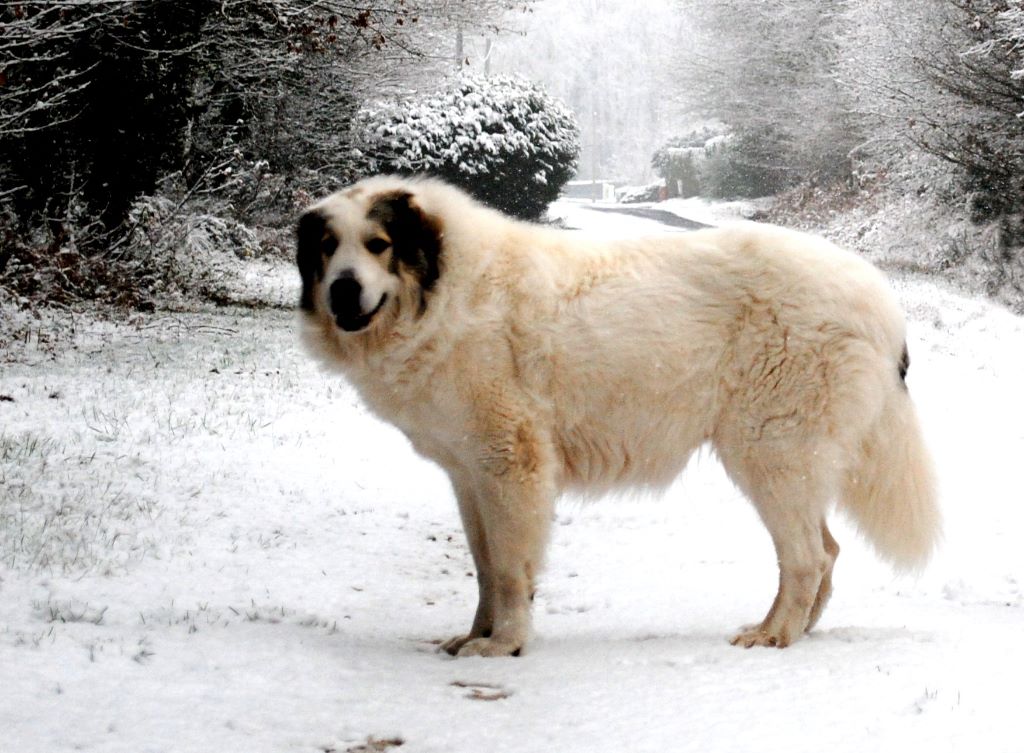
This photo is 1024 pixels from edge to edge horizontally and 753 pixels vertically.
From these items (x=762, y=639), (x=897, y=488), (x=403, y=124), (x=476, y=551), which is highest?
(x=403, y=124)

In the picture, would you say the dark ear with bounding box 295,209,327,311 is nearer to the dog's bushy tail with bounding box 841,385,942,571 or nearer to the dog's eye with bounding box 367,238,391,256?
the dog's eye with bounding box 367,238,391,256

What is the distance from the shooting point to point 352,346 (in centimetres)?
440

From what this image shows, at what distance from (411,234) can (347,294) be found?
399mm

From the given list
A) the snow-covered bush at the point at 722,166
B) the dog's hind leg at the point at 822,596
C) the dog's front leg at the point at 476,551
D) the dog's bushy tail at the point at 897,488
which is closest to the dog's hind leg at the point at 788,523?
the dog's hind leg at the point at 822,596

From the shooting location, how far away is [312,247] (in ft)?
14.5

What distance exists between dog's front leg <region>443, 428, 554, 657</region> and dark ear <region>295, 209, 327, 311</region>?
109 centimetres

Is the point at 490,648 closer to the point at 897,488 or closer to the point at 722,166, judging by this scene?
the point at 897,488

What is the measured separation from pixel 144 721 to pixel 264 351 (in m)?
7.69

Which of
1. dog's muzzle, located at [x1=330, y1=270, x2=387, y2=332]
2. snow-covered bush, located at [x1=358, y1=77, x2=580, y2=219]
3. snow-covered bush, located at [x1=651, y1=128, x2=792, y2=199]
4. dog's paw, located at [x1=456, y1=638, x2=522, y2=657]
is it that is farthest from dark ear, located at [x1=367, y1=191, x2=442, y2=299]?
snow-covered bush, located at [x1=651, y1=128, x2=792, y2=199]

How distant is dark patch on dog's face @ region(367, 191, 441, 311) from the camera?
14.1 ft

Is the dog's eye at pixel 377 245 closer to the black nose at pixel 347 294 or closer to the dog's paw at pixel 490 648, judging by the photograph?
the black nose at pixel 347 294

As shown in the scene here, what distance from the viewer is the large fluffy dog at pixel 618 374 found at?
167 inches

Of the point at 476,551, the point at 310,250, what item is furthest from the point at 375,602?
the point at 310,250

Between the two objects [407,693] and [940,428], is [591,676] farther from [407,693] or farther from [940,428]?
[940,428]
